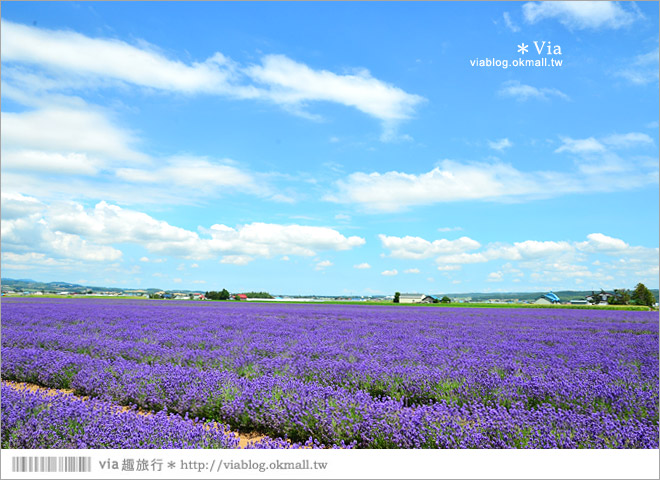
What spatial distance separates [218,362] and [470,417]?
3577mm

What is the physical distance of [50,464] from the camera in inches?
78.8

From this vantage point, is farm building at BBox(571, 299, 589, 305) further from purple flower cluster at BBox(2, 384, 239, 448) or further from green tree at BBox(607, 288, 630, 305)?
purple flower cluster at BBox(2, 384, 239, 448)

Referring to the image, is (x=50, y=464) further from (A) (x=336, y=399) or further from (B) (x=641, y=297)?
(B) (x=641, y=297)

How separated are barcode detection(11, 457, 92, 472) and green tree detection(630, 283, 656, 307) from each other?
38.8 metres

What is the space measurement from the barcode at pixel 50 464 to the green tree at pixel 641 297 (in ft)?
127

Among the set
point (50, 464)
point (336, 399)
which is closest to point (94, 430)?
point (50, 464)

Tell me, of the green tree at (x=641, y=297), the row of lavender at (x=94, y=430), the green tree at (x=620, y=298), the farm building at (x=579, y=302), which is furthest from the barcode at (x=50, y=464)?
the green tree at (x=620, y=298)

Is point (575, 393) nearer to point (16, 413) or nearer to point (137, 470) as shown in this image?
point (137, 470)

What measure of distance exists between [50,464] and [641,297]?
44.8 meters

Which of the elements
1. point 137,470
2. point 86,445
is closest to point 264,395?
point 86,445

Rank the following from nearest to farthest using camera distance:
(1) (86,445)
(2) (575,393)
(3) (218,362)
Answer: (1) (86,445) < (2) (575,393) < (3) (218,362)

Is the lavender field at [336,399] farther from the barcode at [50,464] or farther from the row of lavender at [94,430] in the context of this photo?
the barcode at [50,464]

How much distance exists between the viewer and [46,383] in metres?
5.22

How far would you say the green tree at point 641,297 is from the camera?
3165 cm
